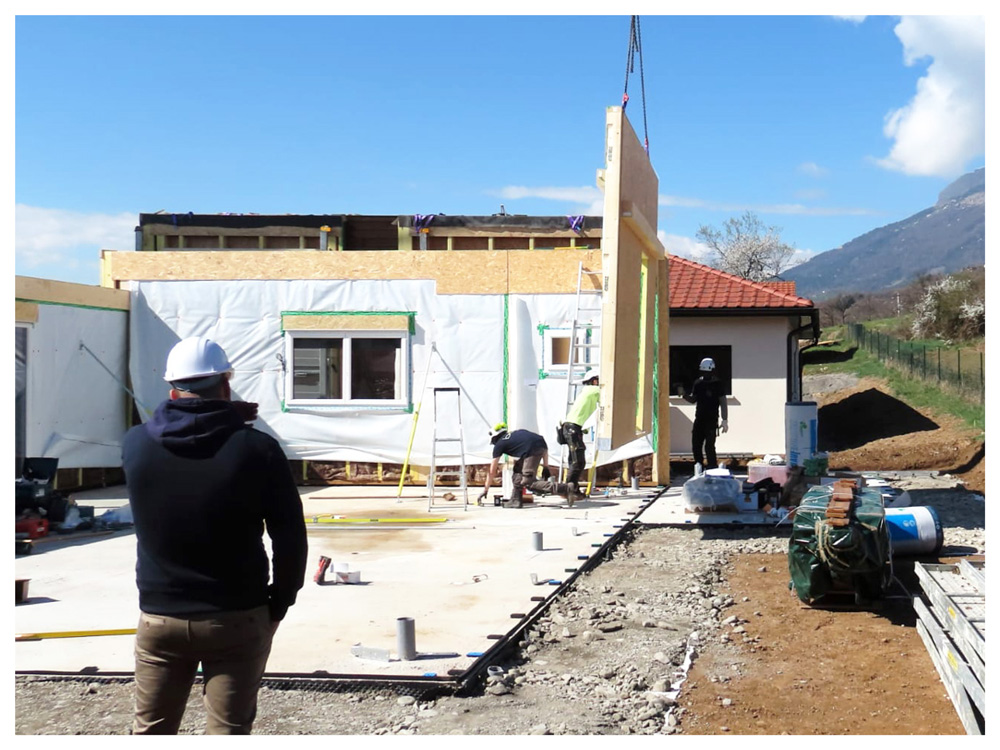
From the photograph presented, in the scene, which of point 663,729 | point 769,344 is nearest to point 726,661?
point 663,729

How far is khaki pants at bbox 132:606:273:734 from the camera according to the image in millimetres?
3205

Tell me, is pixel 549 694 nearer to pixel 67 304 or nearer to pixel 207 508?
pixel 207 508

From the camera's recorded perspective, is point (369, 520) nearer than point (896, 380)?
Yes

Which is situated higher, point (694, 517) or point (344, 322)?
point (344, 322)

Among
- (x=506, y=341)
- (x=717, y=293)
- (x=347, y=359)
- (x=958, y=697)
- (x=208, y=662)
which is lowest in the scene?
(x=958, y=697)

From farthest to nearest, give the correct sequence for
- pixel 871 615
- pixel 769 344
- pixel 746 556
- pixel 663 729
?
1. pixel 769 344
2. pixel 746 556
3. pixel 871 615
4. pixel 663 729

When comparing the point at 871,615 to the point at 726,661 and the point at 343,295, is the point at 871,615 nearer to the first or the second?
the point at 726,661

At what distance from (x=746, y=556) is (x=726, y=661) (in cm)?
357

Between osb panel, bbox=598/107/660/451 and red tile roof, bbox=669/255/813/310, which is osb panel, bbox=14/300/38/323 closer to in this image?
osb panel, bbox=598/107/660/451

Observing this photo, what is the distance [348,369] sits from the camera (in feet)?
48.8

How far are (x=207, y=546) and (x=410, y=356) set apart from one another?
11.5 m

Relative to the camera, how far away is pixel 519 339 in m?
14.4

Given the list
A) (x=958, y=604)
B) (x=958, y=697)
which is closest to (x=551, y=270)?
(x=958, y=604)
